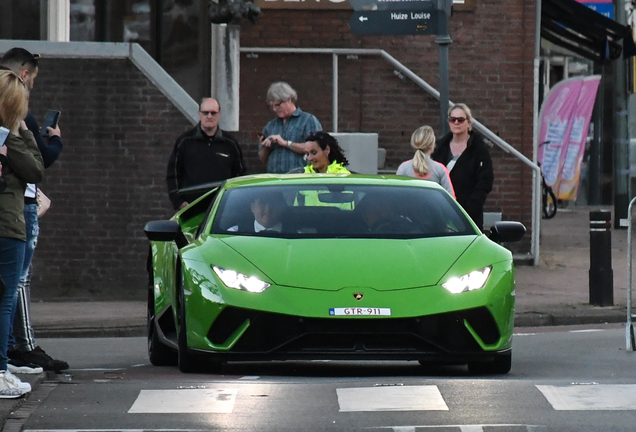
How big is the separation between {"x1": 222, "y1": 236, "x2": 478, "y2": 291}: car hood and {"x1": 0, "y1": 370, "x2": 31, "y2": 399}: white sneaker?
5.06 feet

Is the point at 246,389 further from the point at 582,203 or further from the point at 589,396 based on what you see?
the point at 582,203

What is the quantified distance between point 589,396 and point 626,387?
1.50ft

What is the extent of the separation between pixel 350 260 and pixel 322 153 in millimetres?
3208

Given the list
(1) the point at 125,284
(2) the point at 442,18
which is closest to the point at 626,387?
(2) the point at 442,18

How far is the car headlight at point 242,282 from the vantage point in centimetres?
898

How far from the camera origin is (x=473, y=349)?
9.16m

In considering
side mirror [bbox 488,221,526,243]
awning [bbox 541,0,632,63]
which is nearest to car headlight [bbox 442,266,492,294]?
side mirror [bbox 488,221,526,243]

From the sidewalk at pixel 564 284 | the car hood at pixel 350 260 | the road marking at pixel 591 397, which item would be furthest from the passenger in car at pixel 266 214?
the sidewalk at pixel 564 284

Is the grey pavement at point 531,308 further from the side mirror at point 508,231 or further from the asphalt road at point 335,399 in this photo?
the side mirror at point 508,231

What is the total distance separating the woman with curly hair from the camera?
12.3m

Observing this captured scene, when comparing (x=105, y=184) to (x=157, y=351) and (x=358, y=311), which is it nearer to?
(x=157, y=351)

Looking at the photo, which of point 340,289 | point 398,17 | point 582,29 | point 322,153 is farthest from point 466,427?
point 582,29

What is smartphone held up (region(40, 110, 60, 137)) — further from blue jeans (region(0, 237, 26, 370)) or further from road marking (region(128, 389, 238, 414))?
road marking (region(128, 389, 238, 414))

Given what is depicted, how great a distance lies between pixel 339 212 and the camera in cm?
995
